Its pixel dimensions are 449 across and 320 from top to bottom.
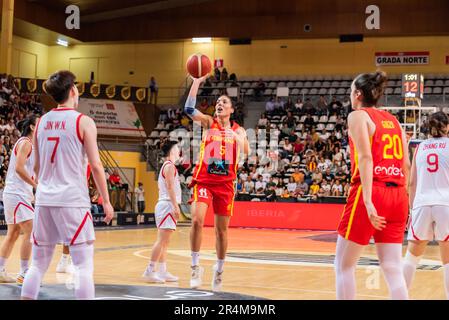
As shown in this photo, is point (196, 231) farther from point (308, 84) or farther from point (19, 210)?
point (308, 84)

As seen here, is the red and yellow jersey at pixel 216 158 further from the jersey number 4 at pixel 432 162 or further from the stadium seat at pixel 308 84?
the stadium seat at pixel 308 84

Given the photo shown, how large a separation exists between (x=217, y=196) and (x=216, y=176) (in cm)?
23

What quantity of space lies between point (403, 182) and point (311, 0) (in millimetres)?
26035

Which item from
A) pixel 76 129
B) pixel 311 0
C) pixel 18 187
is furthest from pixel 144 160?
pixel 76 129

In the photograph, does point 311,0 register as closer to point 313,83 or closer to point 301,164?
point 313,83

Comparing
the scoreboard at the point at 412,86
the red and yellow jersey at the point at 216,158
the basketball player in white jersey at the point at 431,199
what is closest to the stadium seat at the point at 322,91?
the scoreboard at the point at 412,86

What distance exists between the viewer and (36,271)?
4.69 metres

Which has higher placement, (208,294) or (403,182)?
(403,182)

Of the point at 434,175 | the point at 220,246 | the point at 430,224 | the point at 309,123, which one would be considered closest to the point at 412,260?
the point at 430,224

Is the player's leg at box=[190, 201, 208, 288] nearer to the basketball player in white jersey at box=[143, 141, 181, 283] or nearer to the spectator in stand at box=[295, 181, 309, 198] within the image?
the basketball player in white jersey at box=[143, 141, 181, 283]

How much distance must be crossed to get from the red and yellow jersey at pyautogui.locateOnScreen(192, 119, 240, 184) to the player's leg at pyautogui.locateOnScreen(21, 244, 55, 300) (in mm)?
3077

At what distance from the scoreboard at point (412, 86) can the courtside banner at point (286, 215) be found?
3828 millimetres

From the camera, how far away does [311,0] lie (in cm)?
2964

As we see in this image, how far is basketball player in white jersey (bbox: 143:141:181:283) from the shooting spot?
26.8ft
